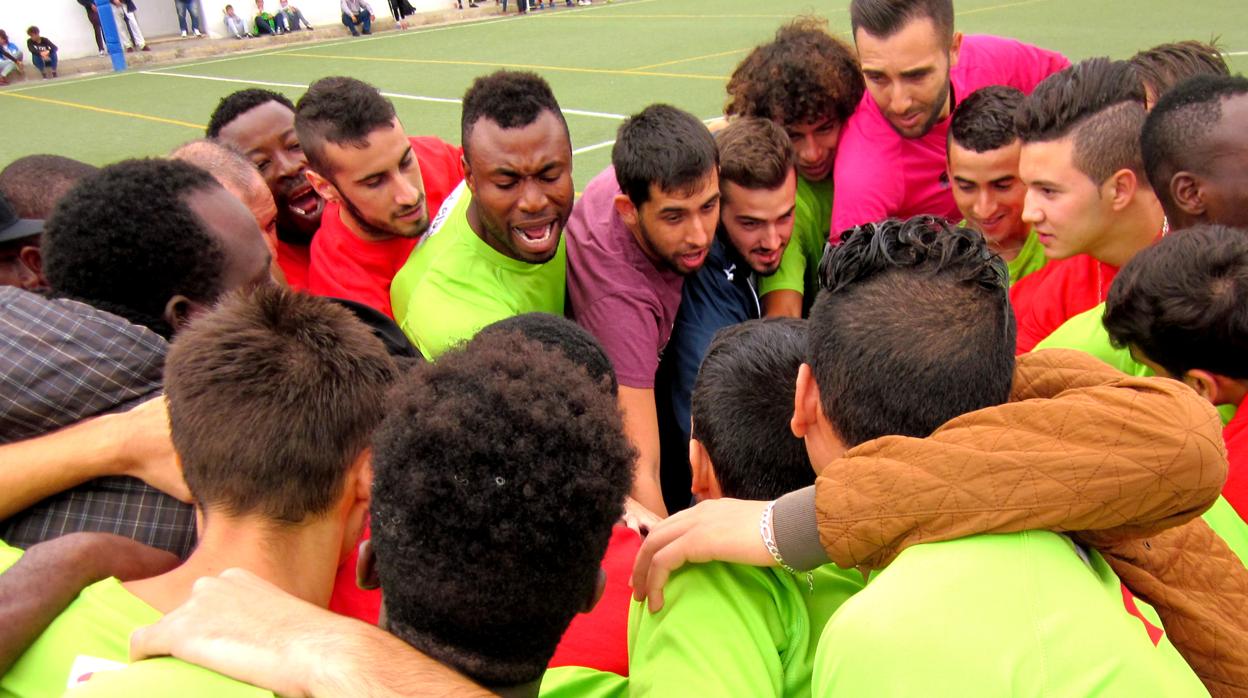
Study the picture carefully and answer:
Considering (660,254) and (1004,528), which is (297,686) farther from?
(660,254)

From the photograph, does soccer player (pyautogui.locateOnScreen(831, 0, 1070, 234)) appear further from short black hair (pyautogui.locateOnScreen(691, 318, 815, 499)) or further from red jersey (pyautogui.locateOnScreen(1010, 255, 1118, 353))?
short black hair (pyautogui.locateOnScreen(691, 318, 815, 499))

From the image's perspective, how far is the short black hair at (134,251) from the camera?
2.35m

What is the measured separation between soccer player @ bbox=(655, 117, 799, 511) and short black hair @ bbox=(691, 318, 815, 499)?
1278 mm

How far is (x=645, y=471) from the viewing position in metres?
3.01

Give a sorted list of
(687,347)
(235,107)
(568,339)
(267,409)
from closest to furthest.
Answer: (267,409), (568,339), (687,347), (235,107)

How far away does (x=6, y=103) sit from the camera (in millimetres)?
17938

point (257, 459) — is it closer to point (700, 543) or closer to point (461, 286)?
point (700, 543)

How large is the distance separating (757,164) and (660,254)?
510 millimetres

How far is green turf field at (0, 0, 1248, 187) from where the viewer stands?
13.6 meters

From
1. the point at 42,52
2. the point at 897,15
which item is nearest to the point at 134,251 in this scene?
the point at 897,15

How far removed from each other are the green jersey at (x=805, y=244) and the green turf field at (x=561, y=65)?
568 cm

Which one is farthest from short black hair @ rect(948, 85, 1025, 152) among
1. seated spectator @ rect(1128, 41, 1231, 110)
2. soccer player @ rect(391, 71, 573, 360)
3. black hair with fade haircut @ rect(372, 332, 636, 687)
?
black hair with fade haircut @ rect(372, 332, 636, 687)

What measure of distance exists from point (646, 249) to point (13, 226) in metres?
2.07

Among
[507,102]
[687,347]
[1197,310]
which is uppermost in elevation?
[507,102]
